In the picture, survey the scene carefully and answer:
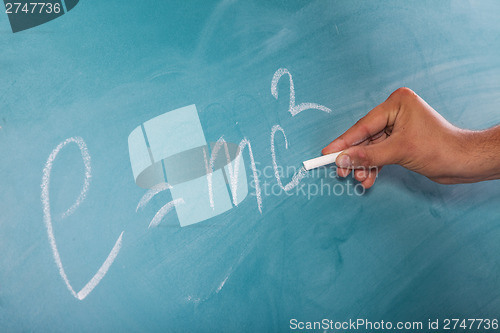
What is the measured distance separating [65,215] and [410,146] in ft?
1.55

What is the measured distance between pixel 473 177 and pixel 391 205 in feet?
0.43

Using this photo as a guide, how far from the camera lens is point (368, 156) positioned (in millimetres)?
506

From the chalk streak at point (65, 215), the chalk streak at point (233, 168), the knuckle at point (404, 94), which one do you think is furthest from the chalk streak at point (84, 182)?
the knuckle at point (404, 94)

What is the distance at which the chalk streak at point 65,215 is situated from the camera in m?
0.44

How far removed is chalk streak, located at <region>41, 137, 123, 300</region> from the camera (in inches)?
17.5

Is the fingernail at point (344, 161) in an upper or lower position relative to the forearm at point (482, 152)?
upper

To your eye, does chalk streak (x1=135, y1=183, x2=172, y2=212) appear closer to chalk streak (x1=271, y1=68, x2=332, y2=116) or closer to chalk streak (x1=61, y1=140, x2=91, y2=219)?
chalk streak (x1=61, y1=140, x2=91, y2=219)

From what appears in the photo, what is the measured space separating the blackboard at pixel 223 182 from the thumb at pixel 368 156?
0.04 metres

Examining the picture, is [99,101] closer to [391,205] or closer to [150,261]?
[150,261]

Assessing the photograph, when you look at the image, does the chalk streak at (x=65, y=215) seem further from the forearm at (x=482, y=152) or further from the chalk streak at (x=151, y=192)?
the forearm at (x=482, y=152)

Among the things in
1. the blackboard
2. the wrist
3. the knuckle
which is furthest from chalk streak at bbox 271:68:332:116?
the wrist

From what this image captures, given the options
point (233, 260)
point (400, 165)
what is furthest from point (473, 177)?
point (233, 260)

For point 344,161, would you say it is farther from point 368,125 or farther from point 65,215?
point 65,215

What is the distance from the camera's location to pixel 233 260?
0.49m
